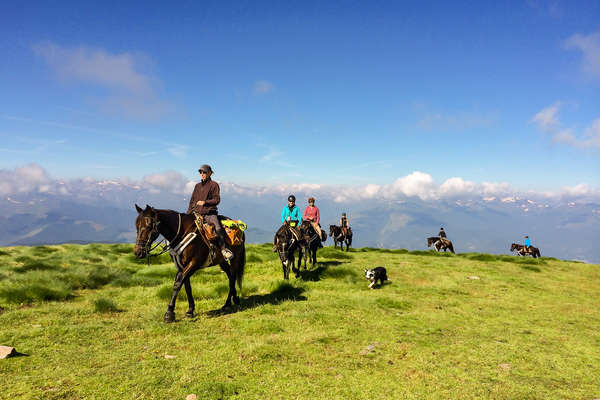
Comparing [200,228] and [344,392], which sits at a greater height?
[200,228]

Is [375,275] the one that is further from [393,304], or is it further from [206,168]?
[206,168]

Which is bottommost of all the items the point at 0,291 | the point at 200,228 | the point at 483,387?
the point at 0,291

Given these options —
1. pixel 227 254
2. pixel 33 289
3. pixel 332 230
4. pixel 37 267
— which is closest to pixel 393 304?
pixel 227 254

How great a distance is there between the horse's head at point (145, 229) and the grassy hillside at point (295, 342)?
1979 millimetres

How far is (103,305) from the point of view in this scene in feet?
29.1

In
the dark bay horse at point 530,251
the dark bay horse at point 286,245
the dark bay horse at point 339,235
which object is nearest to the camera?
the dark bay horse at point 286,245

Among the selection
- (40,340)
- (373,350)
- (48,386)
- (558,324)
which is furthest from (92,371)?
(558,324)

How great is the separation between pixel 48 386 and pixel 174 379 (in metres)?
1.74

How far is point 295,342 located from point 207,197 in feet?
18.4

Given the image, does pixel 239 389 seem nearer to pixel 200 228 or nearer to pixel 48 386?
pixel 48 386

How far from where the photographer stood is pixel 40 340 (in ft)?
20.0

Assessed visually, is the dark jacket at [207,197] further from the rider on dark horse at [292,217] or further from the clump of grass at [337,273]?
the clump of grass at [337,273]

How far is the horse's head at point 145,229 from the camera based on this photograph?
7871 millimetres

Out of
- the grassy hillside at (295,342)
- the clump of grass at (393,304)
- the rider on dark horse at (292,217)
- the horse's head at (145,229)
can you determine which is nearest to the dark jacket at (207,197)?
the horse's head at (145,229)
